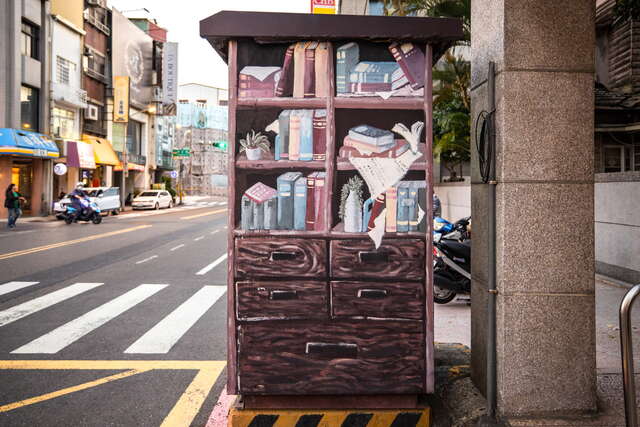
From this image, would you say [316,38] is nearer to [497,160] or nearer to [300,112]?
[300,112]

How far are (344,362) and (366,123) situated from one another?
173cm

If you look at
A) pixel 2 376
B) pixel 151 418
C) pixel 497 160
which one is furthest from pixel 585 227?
pixel 2 376

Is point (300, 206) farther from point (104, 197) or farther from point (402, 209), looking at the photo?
point (104, 197)

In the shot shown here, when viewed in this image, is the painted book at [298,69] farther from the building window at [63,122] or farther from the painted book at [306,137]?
the building window at [63,122]

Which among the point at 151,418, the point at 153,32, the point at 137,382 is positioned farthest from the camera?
the point at 153,32

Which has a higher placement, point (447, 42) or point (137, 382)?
point (447, 42)

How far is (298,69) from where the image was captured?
3.80 meters

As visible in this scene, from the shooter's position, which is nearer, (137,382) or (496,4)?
(496,4)

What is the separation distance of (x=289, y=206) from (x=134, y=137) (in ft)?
167

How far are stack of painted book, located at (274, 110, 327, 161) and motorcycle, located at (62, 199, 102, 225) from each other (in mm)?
23841

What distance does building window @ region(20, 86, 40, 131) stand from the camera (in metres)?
30.5

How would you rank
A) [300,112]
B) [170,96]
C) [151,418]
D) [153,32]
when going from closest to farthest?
1. [300,112]
2. [151,418]
3. [170,96]
4. [153,32]

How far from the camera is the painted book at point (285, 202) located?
381 centimetres

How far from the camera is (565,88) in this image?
3.55 m
